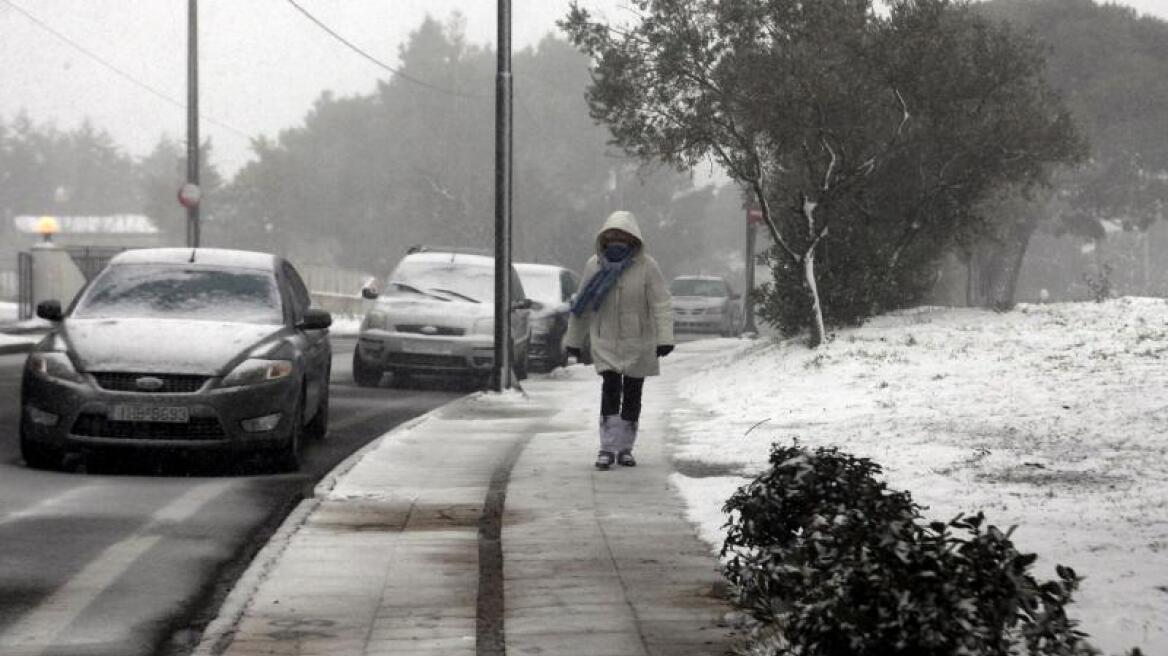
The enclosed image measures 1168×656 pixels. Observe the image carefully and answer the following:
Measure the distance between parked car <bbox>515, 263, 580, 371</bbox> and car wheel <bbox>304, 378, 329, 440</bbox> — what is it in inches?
417

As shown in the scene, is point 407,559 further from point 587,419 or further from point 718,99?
point 718,99

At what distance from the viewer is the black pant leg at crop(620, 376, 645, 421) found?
38.6 ft

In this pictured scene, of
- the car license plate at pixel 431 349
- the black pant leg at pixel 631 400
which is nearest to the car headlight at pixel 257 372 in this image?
the black pant leg at pixel 631 400

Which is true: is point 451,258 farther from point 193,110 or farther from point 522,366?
point 193,110

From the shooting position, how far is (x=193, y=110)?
34656 millimetres

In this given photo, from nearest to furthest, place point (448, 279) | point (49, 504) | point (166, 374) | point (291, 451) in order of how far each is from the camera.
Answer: point (49, 504) → point (166, 374) → point (291, 451) → point (448, 279)

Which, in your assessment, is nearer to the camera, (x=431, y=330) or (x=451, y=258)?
(x=431, y=330)

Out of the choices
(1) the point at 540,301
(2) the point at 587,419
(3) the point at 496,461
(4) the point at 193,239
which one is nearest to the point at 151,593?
(3) the point at 496,461

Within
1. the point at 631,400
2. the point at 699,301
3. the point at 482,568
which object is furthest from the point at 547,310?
the point at 699,301

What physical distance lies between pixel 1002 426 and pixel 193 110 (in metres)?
24.4

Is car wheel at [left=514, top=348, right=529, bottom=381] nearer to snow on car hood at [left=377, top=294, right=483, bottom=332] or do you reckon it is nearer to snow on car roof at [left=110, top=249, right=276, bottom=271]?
snow on car hood at [left=377, top=294, right=483, bottom=332]

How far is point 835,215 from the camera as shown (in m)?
23.3

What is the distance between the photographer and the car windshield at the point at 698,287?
45.9 meters

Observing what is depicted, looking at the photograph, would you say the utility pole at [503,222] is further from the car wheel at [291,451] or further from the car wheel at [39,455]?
the car wheel at [39,455]
